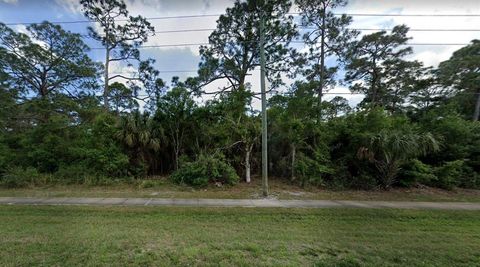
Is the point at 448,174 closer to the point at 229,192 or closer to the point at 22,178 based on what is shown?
the point at 229,192

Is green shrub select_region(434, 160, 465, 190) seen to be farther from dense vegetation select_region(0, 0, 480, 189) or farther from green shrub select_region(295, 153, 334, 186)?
green shrub select_region(295, 153, 334, 186)

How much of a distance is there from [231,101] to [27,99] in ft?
44.5

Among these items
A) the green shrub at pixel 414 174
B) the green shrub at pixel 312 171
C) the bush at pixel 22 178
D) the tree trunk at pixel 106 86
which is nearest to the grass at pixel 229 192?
the green shrub at pixel 414 174

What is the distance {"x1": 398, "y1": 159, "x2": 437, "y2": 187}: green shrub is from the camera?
8.76m

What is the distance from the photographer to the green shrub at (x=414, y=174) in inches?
345

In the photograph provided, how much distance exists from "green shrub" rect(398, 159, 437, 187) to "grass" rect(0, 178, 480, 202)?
0.37m

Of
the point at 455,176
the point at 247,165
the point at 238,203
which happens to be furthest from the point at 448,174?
the point at 238,203

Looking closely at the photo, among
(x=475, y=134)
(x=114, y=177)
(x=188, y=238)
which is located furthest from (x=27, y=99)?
(x=475, y=134)

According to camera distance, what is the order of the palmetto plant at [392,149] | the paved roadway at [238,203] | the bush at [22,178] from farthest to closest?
the bush at [22,178], the palmetto plant at [392,149], the paved roadway at [238,203]

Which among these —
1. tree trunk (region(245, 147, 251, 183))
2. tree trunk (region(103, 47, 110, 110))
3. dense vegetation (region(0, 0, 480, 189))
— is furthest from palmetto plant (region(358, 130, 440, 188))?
tree trunk (region(103, 47, 110, 110))

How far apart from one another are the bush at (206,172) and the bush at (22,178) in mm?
5619

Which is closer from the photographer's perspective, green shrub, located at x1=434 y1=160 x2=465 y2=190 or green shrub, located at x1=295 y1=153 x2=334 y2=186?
green shrub, located at x1=434 y1=160 x2=465 y2=190

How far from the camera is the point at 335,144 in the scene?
1030cm

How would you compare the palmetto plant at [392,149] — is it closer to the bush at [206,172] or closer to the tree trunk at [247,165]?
the tree trunk at [247,165]
